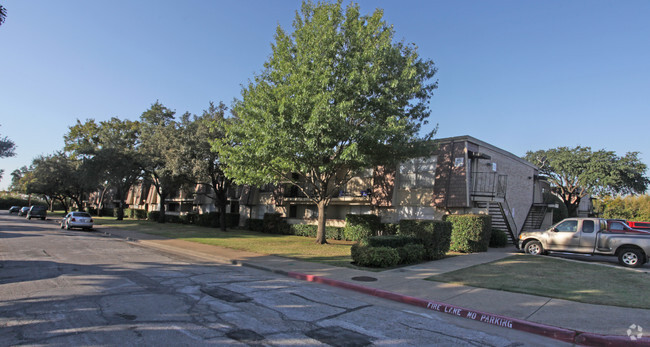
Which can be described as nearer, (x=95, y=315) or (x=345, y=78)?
(x=95, y=315)

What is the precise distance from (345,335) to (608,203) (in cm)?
5887

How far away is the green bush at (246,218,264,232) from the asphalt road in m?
20.5

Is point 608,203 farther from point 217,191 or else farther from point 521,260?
point 217,191

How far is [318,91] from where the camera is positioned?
49.1 ft

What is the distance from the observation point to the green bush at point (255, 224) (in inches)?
1183

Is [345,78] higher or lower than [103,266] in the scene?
higher

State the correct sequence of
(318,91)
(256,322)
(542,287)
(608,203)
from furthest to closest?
(608,203) < (318,91) < (542,287) < (256,322)

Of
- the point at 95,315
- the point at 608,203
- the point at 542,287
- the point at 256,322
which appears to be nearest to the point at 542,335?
the point at 542,287

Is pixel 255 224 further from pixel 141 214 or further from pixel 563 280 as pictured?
pixel 141 214

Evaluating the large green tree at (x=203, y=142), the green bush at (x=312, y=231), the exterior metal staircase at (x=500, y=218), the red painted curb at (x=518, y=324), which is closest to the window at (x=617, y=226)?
the exterior metal staircase at (x=500, y=218)

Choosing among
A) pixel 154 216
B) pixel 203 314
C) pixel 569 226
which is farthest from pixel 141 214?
pixel 569 226

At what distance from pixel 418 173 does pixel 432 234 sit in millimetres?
8528

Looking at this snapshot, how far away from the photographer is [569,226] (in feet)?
45.2

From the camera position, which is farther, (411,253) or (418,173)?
(418,173)
